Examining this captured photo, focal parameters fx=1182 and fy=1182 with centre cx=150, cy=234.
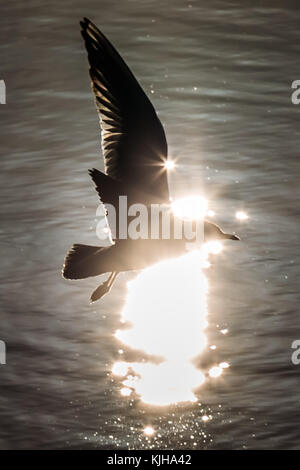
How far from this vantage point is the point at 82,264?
4.98m

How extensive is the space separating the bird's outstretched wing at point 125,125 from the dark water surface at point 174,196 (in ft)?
2.84

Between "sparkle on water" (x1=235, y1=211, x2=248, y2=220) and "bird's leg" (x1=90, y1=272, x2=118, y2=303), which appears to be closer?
"bird's leg" (x1=90, y1=272, x2=118, y2=303)

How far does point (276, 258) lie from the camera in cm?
607

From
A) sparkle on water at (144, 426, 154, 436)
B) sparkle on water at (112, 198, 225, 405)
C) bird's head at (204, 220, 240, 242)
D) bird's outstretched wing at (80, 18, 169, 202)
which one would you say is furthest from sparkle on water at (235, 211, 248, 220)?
sparkle on water at (144, 426, 154, 436)

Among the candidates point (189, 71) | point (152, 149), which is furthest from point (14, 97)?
point (152, 149)

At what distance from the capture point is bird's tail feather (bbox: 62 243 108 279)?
4.96m

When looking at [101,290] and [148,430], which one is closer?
[148,430]

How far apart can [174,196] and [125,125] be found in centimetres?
176

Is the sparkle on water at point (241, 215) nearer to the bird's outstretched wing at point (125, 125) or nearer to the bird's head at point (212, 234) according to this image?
the bird's head at point (212, 234)

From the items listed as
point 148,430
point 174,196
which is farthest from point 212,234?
point 174,196

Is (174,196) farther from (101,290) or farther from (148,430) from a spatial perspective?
(148,430)

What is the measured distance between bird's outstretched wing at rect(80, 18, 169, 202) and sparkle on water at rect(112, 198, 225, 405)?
31.7 inches

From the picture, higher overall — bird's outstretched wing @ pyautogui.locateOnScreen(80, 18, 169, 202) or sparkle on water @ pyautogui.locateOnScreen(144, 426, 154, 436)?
bird's outstretched wing @ pyautogui.locateOnScreen(80, 18, 169, 202)

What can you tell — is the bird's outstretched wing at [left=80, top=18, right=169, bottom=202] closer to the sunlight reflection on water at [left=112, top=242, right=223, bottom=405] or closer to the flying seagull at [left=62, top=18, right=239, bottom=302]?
the flying seagull at [left=62, top=18, right=239, bottom=302]
